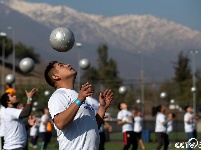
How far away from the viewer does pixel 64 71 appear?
764cm

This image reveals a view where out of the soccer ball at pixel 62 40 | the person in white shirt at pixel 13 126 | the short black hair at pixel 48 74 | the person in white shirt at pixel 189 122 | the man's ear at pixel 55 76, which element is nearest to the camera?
the man's ear at pixel 55 76

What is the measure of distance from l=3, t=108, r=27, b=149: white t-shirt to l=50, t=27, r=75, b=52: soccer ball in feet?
6.70

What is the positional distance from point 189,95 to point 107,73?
1287 inches

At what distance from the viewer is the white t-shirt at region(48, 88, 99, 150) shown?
7523 millimetres

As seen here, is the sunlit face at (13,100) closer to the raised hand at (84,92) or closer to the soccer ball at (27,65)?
the raised hand at (84,92)

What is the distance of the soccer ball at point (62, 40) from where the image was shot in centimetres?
1062

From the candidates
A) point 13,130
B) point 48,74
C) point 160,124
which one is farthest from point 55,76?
point 160,124

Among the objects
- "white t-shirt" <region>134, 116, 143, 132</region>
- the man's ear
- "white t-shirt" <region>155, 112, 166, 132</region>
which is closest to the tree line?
"white t-shirt" <region>134, 116, 143, 132</region>

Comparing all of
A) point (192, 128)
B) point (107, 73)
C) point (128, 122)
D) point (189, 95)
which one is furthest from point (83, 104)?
point (107, 73)

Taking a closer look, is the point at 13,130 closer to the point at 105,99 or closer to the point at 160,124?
the point at 105,99

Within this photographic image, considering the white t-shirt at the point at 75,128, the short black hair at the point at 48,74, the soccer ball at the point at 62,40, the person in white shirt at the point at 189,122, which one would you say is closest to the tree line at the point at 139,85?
the person in white shirt at the point at 189,122

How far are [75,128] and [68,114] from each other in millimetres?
310

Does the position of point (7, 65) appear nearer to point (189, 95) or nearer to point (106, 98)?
point (189, 95)

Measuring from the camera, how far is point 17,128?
1238 centimetres
